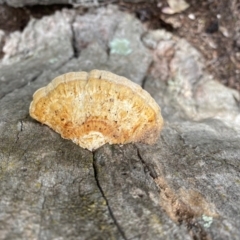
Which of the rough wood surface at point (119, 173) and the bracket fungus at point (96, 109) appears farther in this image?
the bracket fungus at point (96, 109)

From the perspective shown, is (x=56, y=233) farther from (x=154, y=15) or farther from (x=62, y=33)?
(x=154, y=15)

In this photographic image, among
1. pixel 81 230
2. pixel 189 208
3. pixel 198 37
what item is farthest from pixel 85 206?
pixel 198 37

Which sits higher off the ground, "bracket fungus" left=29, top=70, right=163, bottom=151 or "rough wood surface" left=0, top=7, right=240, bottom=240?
"bracket fungus" left=29, top=70, right=163, bottom=151

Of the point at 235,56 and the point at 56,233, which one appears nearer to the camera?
the point at 56,233

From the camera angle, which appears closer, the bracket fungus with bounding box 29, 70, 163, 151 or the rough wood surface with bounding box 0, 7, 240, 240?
the rough wood surface with bounding box 0, 7, 240, 240

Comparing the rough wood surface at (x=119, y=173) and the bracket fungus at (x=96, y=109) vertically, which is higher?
the bracket fungus at (x=96, y=109)
